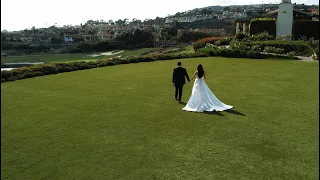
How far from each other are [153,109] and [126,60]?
15177 millimetres

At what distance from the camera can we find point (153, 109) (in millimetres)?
10594

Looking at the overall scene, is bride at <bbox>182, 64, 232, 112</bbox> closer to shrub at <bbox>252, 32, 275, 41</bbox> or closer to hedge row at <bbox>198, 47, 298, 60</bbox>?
hedge row at <bbox>198, 47, 298, 60</bbox>

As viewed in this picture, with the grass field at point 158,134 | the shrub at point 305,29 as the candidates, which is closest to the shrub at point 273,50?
the shrub at point 305,29

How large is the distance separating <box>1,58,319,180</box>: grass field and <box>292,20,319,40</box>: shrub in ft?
64.4

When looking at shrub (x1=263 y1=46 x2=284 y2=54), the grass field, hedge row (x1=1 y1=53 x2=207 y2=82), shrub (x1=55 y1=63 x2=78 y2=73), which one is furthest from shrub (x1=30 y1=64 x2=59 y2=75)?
shrub (x1=263 y1=46 x2=284 y2=54)

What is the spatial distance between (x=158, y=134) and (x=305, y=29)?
29.1 metres

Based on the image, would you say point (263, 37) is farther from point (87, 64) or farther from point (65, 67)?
point (65, 67)

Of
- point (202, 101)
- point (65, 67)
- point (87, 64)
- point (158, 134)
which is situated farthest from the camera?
point (87, 64)

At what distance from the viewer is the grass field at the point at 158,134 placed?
5965 mm

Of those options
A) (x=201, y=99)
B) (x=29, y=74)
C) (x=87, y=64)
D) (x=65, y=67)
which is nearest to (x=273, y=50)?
(x=87, y=64)

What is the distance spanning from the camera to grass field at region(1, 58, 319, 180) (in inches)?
235

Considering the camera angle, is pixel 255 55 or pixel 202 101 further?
pixel 255 55

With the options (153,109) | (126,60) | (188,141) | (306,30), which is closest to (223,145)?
(188,141)

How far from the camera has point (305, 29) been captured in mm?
32156
